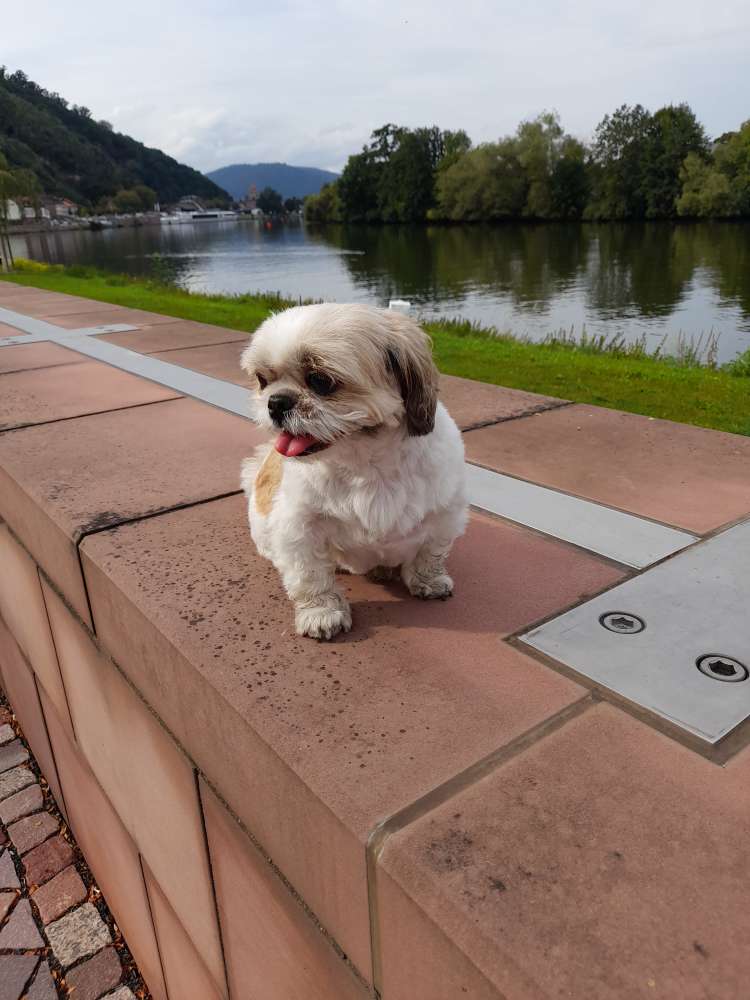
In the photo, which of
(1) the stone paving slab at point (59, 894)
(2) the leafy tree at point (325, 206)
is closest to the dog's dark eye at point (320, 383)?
(1) the stone paving slab at point (59, 894)

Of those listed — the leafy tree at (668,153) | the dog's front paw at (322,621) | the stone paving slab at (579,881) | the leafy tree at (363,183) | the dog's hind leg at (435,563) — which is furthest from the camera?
the leafy tree at (363,183)

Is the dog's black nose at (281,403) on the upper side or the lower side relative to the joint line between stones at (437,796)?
upper

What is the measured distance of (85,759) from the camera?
11.9 feet

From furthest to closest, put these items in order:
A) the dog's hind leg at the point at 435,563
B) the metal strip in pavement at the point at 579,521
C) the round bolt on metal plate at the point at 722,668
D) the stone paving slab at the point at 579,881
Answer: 1. the metal strip in pavement at the point at 579,521
2. the dog's hind leg at the point at 435,563
3. the round bolt on metal plate at the point at 722,668
4. the stone paving slab at the point at 579,881

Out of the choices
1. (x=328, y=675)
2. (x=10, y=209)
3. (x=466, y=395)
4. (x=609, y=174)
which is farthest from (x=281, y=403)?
(x=609, y=174)

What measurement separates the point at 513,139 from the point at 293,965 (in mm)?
81001

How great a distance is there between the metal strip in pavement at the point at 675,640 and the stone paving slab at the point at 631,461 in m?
0.57

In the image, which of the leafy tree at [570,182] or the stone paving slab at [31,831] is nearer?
the stone paving slab at [31,831]

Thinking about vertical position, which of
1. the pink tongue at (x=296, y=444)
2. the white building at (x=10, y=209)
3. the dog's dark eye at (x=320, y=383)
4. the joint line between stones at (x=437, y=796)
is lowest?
the joint line between stones at (x=437, y=796)

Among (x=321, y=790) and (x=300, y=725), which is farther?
(x=300, y=725)

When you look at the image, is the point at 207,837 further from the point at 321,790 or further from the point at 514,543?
the point at 514,543

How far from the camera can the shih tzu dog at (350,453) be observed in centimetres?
221

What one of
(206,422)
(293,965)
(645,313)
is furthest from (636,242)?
(293,965)

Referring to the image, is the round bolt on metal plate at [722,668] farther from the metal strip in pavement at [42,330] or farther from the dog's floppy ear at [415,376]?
the metal strip in pavement at [42,330]
